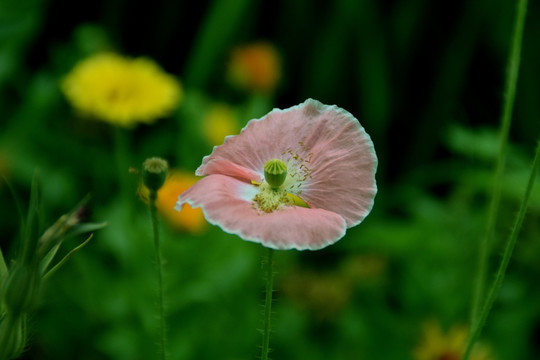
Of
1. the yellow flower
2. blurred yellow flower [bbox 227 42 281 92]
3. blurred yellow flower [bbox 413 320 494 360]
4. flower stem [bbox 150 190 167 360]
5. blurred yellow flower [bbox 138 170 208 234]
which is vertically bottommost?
blurred yellow flower [bbox 413 320 494 360]

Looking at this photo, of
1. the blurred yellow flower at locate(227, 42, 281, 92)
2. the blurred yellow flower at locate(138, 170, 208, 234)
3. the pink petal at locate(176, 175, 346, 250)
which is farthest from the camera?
the blurred yellow flower at locate(227, 42, 281, 92)

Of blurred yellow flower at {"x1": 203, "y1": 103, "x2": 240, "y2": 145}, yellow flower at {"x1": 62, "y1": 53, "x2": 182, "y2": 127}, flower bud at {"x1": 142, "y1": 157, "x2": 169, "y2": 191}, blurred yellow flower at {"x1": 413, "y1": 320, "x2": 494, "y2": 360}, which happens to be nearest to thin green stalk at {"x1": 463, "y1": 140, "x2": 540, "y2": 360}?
flower bud at {"x1": 142, "y1": 157, "x2": 169, "y2": 191}

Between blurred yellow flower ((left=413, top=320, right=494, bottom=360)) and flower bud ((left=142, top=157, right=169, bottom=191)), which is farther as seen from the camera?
blurred yellow flower ((left=413, top=320, right=494, bottom=360))

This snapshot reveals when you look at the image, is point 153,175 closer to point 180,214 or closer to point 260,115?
point 180,214

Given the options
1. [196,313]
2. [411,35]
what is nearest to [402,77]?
[411,35]

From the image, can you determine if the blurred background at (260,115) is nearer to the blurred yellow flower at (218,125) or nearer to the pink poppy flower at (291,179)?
the blurred yellow flower at (218,125)

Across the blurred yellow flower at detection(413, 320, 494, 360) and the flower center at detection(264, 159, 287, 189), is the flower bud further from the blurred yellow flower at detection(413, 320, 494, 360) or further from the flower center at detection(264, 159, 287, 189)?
the blurred yellow flower at detection(413, 320, 494, 360)

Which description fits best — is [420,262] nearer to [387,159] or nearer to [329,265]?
[329,265]
